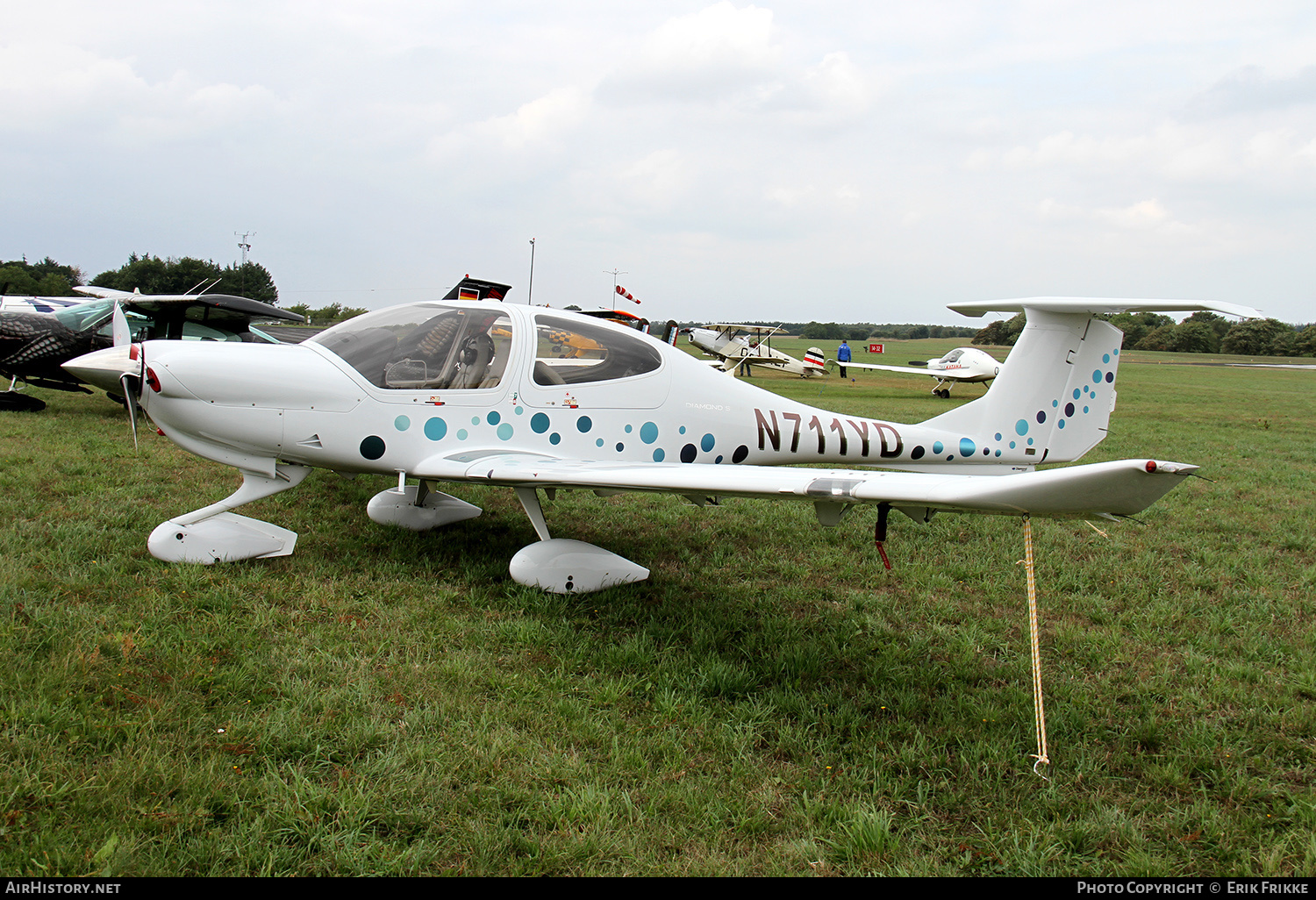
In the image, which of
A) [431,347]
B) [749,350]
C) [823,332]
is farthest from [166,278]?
[823,332]

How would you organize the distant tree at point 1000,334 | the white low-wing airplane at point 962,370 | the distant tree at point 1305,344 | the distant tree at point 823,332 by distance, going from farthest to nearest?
the distant tree at point 823,332 < the distant tree at point 1000,334 < the distant tree at point 1305,344 < the white low-wing airplane at point 962,370

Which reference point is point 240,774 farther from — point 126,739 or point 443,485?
point 443,485

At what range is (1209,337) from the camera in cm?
7838

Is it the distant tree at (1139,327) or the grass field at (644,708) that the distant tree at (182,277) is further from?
the distant tree at (1139,327)

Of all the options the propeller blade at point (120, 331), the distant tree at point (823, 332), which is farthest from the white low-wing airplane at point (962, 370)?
the distant tree at point (823, 332)

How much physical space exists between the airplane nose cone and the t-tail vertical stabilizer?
599 cm

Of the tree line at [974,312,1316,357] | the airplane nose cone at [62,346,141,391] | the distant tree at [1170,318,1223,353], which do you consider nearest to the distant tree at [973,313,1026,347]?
the tree line at [974,312,1316,357]

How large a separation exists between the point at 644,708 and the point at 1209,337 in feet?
317

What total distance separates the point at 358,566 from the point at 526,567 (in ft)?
4.13

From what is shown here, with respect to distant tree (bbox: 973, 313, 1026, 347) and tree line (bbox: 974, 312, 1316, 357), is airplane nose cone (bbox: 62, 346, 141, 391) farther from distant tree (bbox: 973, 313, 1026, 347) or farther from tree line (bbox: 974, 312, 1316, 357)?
distant tree (bbox: 973, 313, 1026, 347)

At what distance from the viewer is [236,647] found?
143 inches

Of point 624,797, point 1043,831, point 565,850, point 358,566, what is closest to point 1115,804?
point 1043,831

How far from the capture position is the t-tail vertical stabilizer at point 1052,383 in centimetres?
576

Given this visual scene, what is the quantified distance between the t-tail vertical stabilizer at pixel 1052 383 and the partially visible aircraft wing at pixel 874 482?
2.69 metres
